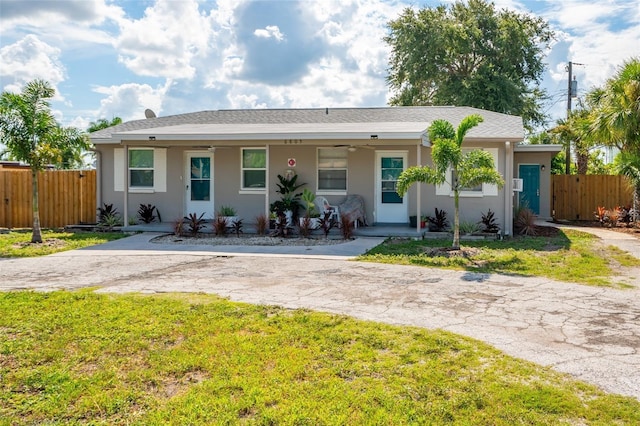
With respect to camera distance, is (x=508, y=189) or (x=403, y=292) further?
(x=508, y=189)

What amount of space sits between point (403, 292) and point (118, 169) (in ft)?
37.8

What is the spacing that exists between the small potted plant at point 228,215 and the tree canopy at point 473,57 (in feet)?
51.8

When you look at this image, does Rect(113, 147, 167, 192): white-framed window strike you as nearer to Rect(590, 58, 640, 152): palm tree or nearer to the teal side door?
the teal side door

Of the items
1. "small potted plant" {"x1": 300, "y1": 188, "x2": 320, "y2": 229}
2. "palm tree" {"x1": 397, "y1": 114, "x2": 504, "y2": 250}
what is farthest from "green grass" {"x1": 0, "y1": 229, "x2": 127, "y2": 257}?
"palm tree" {"x1": 397, "y1": 114, "x2": 504, "y2": 250}

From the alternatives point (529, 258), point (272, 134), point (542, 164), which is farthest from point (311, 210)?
point (542, 164)

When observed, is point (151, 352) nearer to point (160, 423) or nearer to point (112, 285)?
point (160, 423)

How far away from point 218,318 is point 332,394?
2.10m

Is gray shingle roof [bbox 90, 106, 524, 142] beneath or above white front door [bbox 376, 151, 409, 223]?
above

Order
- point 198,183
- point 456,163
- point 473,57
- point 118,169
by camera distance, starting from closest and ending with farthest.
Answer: point 456,163
point 198,183
point 118,169
point 473,57

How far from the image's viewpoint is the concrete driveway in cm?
459

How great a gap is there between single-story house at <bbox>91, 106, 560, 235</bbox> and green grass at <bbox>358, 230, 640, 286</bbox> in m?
2.05

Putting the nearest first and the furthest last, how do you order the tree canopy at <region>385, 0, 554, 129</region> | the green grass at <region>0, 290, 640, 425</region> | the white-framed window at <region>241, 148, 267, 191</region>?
the green grass at <region>0, 290, 640, 425</region>, the white-framed window at <region>241, 148, 267, 191</region>, the tree canopy at <region>385, 0, 554, 129</region>

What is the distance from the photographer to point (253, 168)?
49.6 ft

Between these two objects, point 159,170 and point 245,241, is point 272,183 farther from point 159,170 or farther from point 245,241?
point 159,170
